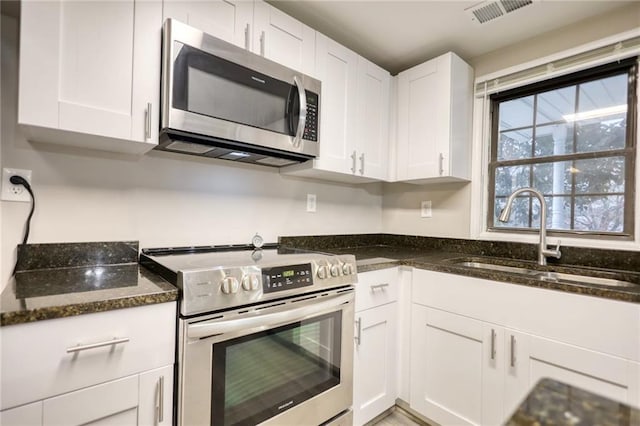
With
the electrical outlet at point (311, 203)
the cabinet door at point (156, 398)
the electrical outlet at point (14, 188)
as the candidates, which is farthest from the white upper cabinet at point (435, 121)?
the electrical outlet at point (14, 188)

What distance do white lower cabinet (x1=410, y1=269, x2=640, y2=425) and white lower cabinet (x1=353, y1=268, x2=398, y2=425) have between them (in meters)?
0.12

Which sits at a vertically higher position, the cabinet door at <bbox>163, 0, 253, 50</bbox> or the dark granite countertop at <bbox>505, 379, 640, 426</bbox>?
the cabinet door at <bbox>163, 0, 253, 50</bbox>

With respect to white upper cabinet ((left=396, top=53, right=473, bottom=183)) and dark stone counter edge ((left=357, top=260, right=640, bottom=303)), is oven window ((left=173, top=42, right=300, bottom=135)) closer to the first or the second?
dark stone counter edge ((left=357, top=260, right=640, bottom=303))

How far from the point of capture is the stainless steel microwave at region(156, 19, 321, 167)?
1247 millimetres

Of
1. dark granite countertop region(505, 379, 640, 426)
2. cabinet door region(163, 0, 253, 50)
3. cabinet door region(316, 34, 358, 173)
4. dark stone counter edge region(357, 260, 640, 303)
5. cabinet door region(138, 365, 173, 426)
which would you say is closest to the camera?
dark granite countertop region(505, 379, 640, 426)

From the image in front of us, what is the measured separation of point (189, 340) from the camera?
40.0 inches

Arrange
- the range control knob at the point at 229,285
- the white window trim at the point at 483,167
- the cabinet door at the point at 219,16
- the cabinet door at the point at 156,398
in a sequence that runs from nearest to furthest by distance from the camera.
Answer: the cabinet door at the point at 156,398, the range control knob at the point at 229,285, the cabinet door at the point at 219,16, the white window trim at the point at 483,167

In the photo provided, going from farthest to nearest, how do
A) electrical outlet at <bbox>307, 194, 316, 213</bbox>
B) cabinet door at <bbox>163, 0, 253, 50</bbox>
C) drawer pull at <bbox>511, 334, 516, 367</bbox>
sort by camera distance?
1. electrical outlet at <bbox>307, 194, 316, 213</bbox>
2. drawer pull at <bbox>511, 334, 516, 367</bbox>
3. cabinet door at <bbox>163, 0, 253, 50</bbox>

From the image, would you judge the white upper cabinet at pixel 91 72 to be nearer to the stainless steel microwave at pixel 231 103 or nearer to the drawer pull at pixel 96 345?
the stainless steel microwave at pixel 231 103

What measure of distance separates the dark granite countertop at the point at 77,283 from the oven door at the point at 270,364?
0.66ft

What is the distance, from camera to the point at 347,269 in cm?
149

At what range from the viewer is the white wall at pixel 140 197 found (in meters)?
1.24

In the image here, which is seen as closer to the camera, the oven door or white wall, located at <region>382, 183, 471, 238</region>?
the oven door

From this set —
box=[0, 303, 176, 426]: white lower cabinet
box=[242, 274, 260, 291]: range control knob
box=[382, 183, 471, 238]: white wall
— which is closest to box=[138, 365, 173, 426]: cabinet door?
box=[0, 303, 176, 426]: white lower cabinet
